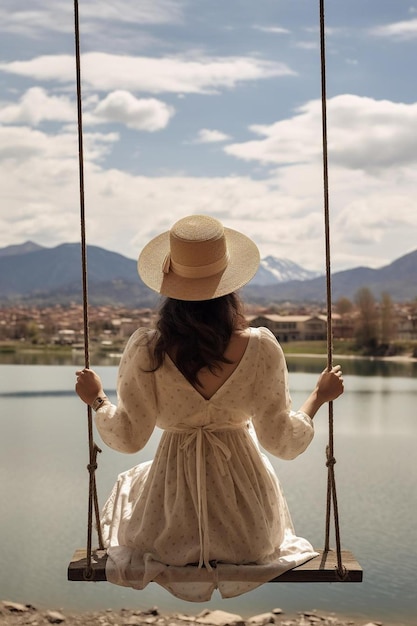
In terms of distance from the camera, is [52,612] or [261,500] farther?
[52,612]

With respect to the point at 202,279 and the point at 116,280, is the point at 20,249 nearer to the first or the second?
the point at 116,280

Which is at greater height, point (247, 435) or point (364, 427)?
point (247, 435)

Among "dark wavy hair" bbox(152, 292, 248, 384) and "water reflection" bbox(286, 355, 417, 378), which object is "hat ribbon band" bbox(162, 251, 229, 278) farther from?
"water reflection" bbox(286, 355, 417, 378)

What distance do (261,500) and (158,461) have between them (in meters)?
0.26

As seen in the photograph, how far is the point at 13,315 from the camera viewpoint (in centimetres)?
4356

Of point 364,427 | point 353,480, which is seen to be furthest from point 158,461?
point 364,427

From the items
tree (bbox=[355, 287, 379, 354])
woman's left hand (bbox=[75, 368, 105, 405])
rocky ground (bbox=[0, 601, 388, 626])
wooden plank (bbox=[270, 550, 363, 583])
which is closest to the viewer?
wooden plank (bbox=[270, 550, 363, 583])

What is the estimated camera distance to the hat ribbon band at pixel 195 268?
221cm

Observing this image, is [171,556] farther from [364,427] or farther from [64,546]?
Result: [364,427]

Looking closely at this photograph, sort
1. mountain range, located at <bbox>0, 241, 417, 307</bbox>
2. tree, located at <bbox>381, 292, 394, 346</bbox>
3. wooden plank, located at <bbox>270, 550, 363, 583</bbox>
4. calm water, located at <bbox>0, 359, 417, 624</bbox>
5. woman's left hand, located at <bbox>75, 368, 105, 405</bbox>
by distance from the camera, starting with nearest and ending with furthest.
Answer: wooden plank, located at <bbox>270, 550, 363, 583</bbox>
woman's left hand, located at <bbox>75, 368, 105, 405</bbox>
calm water, located at <bbox>0, 359, 417, 624</bbox>
tree, located at <bbox>381, 292, 394, 346</bbox>
mountain range, located at <bbox>0, 241, 417, 307</bbox>

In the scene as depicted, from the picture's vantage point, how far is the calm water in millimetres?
7965

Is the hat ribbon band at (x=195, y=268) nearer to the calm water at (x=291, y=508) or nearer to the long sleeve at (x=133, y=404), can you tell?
the long sleeve at (x=133, y=404)

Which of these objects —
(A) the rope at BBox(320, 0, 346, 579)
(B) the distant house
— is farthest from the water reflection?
(A) the rope at BBox(320, 0, 346, 579)

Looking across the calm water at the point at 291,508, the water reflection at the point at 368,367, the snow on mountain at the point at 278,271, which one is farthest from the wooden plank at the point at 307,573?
the snow on mountain at the point at 278,271
